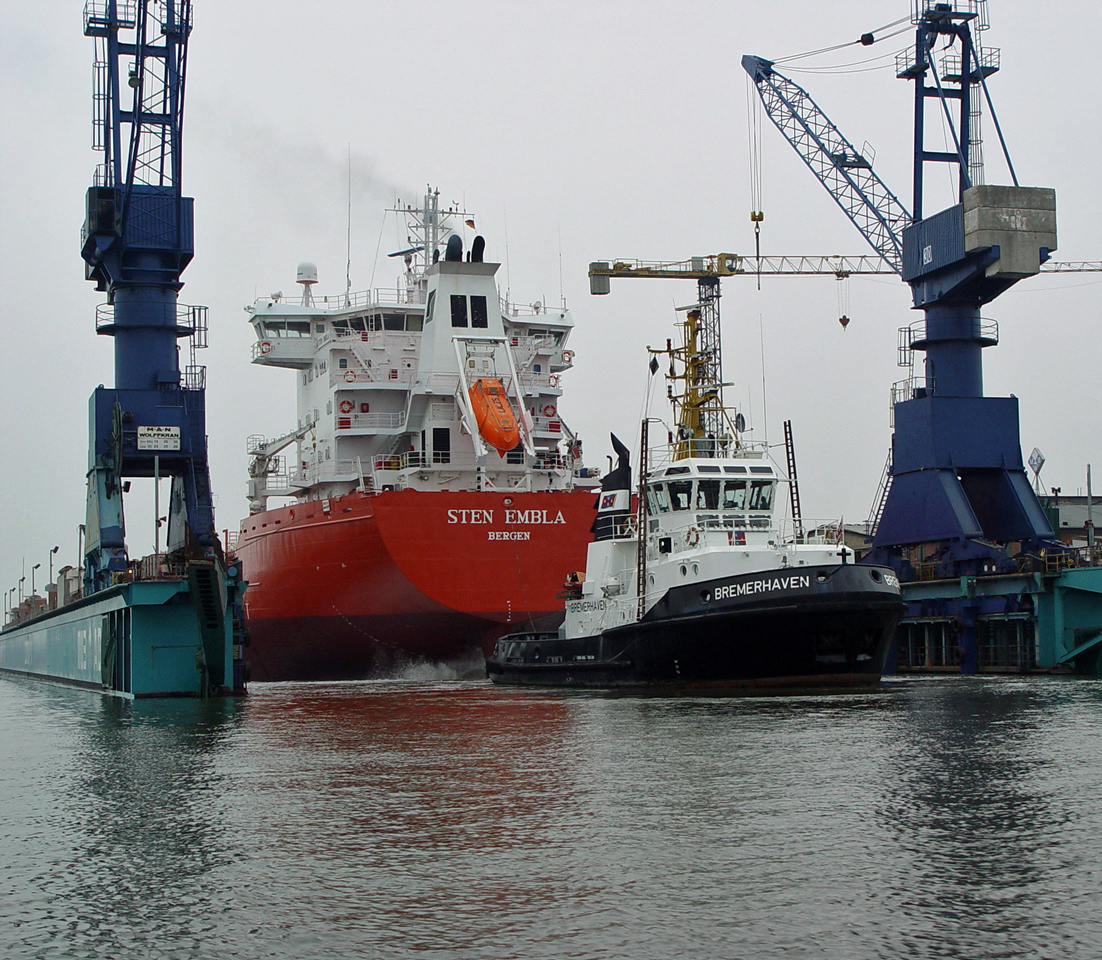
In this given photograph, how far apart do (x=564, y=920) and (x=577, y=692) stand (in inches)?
785

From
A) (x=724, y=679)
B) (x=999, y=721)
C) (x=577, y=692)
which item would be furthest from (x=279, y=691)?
(x=999, y=721)

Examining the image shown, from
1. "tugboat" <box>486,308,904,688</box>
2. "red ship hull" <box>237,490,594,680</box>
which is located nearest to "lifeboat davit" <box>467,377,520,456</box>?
"red ship hull" <box>237,490,594,680</box>

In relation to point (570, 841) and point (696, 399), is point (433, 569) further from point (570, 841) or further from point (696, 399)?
point (570, 841)

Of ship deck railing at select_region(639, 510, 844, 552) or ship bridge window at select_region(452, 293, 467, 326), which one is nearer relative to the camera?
A: ship deck railing at select_region(639, 510, 844, 552)

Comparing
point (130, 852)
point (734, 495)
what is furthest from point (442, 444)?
point (130, 852)

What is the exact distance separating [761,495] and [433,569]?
401 inches

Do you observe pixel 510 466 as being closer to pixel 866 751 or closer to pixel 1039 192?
pixel 1039 192

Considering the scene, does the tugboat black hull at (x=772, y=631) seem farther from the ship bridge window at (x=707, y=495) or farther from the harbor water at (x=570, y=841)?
the harbor water at (x=570, y=841)

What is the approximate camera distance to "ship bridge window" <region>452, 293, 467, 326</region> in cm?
4160

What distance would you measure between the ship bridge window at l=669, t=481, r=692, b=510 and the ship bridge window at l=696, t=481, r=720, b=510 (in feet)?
0.62

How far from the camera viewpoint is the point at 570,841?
11.8 meters

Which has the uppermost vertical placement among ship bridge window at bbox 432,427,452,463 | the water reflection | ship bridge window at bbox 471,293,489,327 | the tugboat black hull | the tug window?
ship bridge window at bbox 471,293,489,327

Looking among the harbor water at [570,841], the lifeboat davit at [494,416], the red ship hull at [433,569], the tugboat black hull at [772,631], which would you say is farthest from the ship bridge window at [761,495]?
the lifeboat davit at [494,416]

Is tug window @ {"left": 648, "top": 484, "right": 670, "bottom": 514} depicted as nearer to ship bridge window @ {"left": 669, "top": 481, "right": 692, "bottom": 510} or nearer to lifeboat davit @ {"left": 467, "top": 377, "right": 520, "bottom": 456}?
ship bridge window @ {"left": 669, "top": 481, "right": 692, "bottom": 510}
